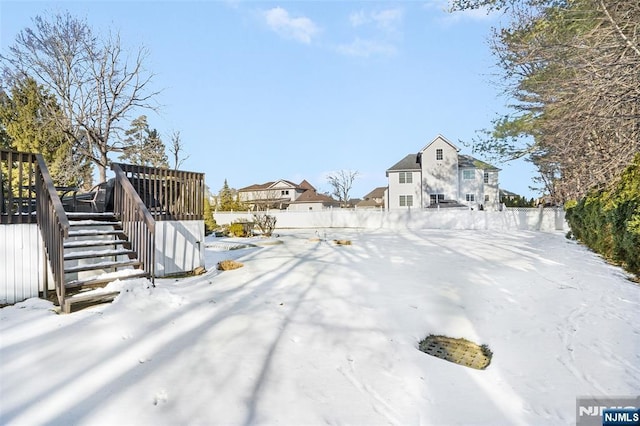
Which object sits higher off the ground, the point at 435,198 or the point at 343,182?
the point at 343,182

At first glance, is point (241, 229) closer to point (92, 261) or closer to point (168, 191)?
point (168, 191)

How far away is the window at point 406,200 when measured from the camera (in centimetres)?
2848

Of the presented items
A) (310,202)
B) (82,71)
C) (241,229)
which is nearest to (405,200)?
(241,229)

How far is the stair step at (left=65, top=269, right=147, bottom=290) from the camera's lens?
4.14 meters

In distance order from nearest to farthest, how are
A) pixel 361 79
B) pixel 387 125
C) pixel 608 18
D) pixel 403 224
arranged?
pixel 608 18 < pixel 361 79 < pixel 403 224 < pixel 387 125

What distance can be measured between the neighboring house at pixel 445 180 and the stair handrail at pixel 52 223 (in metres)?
25.5

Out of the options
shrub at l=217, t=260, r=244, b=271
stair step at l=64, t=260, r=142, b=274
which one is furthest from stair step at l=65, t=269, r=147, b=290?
shrub at l=217, t=260, r=244, b=271

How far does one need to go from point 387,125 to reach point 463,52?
12862 millimetres

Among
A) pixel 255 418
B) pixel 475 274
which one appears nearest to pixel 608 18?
pixel 475 274

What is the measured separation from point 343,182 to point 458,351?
48120mm

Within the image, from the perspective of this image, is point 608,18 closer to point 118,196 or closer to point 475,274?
point 475,274

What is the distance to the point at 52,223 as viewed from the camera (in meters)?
4.22

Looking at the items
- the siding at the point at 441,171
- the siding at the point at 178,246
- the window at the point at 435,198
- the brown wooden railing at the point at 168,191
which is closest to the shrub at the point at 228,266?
the siding at the point at 178,246

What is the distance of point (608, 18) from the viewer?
479 cm
